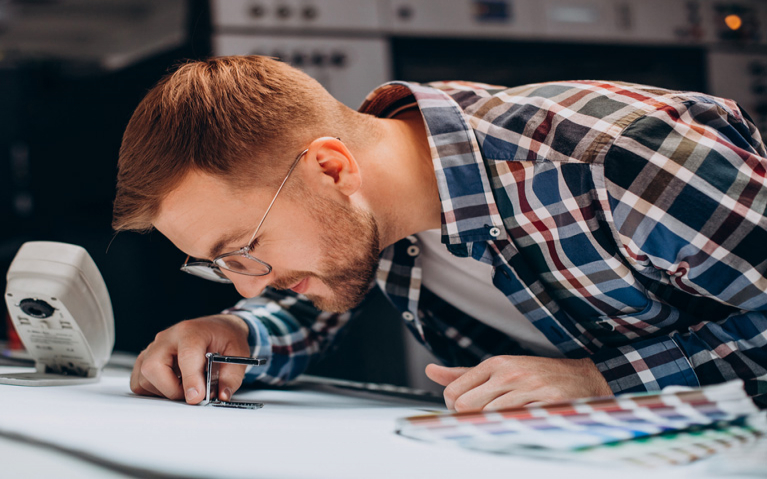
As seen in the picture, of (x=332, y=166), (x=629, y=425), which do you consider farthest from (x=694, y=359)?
(x=332, y=166)

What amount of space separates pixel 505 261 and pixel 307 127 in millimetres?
376

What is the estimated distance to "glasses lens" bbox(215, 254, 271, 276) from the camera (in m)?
1.06

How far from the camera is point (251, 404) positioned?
2.97ft

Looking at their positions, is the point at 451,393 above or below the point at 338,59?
below

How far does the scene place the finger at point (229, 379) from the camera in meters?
0.98

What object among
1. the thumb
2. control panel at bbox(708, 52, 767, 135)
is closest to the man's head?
the thumb

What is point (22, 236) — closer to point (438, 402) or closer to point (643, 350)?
point (438, 402)

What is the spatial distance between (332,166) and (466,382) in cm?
41

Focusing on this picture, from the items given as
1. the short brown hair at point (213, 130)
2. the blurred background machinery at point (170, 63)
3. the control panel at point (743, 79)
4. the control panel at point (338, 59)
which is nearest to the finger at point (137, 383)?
the short brown hair at point (213, 130)

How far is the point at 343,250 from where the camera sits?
1.12 metres

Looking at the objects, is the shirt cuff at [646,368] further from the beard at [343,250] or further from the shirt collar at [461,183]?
the beard at [343,250]

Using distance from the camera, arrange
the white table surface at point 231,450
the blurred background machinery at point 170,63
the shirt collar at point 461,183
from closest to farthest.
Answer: the white table surface at point 231,450 < the shirt collar at point 461,183 < the blurred background machinery at point 170,63

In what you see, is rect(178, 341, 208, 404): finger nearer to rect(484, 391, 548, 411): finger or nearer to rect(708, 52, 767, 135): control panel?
rect(484, 391, 548, 411): finger

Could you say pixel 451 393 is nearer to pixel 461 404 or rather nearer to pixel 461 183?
pixel 461 404
